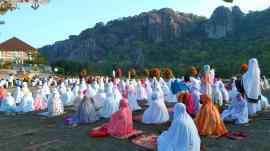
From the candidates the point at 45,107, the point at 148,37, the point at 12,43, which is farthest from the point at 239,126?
the point at 148,37

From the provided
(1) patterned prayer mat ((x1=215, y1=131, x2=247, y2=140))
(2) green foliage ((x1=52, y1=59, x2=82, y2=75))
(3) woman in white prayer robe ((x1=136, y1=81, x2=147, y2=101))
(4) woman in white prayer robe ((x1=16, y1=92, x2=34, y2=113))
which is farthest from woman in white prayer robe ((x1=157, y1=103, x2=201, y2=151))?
(2) green foliage ((x1=52, y1=59, x2=82, y2=75))

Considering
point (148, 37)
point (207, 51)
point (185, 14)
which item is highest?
point (185, 14)

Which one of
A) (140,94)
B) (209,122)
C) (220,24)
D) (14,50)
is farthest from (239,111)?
(14,50)

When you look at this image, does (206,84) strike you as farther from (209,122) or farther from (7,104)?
(7,104)

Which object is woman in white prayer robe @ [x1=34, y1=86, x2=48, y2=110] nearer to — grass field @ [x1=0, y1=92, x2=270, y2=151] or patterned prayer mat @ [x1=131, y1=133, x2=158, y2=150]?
grass field @ [x1=0, y1=92, x2=270, y2=151]

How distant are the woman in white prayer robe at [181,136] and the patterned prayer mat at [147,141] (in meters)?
1.17

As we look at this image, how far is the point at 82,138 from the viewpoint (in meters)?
11.0

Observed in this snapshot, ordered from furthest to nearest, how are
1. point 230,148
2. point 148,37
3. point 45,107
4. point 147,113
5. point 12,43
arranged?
1. point 148,37
2. point 12,43
3. point 45,107
4. point 147,113
5. point 230,148

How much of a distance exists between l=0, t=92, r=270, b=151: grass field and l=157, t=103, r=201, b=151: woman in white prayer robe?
126 centimetres

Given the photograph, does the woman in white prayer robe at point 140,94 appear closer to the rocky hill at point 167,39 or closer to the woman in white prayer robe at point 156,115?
the woman in white prayer robe at point 156,115

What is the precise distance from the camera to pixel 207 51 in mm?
71000

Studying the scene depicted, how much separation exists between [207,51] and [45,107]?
55955 millimetres

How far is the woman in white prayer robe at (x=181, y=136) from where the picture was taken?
8.00 m

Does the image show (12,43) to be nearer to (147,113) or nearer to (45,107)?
(45,107)
